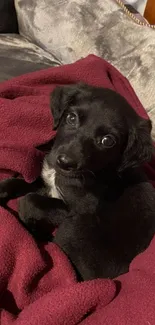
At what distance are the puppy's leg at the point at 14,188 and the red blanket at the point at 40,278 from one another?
33 mm

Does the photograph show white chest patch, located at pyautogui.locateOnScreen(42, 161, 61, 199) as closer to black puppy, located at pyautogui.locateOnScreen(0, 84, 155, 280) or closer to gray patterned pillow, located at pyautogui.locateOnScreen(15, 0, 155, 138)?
black puppy, located at pyautogui.locateOnScreen(0, 84, 155, 280)

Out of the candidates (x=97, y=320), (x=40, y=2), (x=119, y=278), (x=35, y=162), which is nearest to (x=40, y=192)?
(x=35, y=162)

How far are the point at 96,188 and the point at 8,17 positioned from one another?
1719mm

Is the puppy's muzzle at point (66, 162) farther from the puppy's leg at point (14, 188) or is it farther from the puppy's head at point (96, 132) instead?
A: the puppy's leg at point (14, 188)

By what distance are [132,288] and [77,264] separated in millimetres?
239

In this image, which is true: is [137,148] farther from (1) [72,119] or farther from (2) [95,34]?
(2) [95,34]

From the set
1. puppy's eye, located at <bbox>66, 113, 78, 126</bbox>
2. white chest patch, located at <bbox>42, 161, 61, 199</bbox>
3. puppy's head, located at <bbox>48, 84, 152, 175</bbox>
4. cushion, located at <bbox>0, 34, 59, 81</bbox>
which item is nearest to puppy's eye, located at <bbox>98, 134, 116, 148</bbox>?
puppy's head, located at <bbox>48, 84, 152, 175</bbox>

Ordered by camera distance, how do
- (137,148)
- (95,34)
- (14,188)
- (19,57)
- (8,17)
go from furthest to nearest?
(8,17) < (19,57) < (95,34) < (14,188) < (137,148)

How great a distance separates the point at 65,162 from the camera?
150cm

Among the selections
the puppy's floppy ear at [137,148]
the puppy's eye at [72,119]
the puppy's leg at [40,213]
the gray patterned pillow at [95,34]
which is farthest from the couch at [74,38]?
the puppy's leg at [40,213]

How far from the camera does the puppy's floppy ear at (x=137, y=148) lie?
163 cm

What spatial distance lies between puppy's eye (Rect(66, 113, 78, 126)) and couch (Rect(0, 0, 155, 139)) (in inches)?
27.0

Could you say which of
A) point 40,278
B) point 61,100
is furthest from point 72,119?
point 40,278

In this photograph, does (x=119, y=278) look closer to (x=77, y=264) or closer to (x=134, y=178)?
(x=77, y=264)
